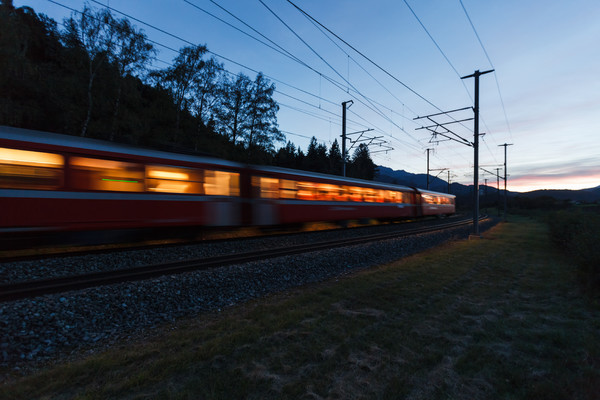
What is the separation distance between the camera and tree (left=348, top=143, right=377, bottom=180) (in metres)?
72.6

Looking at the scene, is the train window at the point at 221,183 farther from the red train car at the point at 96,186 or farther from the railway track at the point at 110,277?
the railway track at the point at 110,277

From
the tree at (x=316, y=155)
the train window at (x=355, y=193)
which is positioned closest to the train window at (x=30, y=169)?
the train window at (x=355, y=193)

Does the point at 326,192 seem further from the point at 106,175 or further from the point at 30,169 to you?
the point at 30,169

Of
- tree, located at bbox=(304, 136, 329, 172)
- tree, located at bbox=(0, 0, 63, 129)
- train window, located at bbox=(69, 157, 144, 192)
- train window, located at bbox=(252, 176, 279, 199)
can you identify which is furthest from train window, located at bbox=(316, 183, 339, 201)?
tree, located at bbox=(304, 136, 329, 172)

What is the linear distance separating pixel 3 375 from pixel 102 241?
494cm

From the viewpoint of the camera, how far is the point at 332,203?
1520 cm

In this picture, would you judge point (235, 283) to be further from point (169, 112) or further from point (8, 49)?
point (169, 112)

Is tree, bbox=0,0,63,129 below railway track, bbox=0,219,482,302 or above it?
above

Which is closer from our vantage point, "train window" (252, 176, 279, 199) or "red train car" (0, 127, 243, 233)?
"red train car" (0, 127, 243, 233)

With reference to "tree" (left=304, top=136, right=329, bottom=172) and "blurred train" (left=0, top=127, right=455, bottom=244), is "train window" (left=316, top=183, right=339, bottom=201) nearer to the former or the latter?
"blurred train" (left=0, top=127, right=455, bottom=244)

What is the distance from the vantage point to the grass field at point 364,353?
2.86 m

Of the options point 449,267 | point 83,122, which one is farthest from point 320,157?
point 449,267

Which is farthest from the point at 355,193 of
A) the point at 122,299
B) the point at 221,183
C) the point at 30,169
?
the point at 30,169

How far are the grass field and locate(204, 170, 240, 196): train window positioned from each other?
18.6 feet
